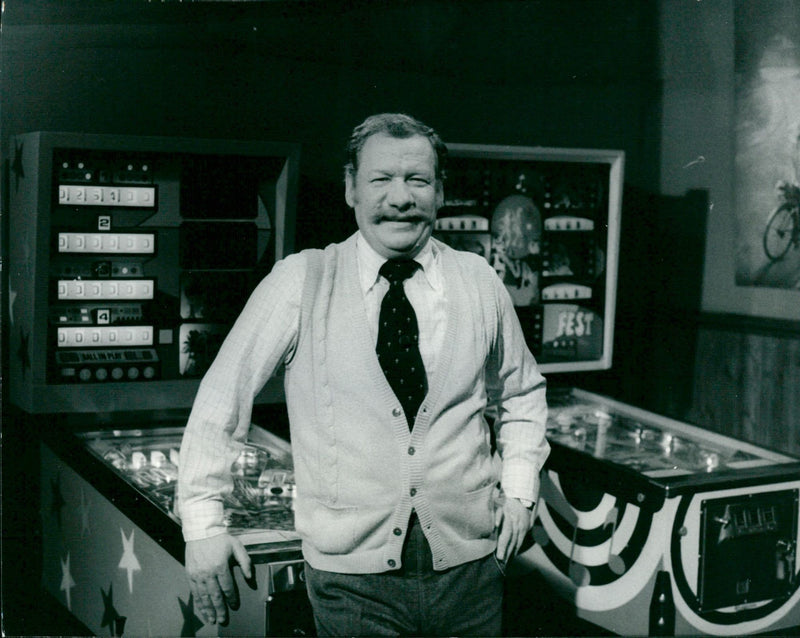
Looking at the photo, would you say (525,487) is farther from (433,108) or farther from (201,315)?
(433,108)

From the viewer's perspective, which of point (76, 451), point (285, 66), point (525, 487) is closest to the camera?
point (525, 487)

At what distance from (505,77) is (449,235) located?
30.7 inches

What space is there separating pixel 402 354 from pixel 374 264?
0.19 metres

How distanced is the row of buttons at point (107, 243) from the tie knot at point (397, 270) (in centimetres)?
→ 114

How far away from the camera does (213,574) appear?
1619 millimetres

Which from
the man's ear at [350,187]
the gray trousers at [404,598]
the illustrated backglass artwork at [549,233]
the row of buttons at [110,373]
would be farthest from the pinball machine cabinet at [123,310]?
the man's ear at [350,187]

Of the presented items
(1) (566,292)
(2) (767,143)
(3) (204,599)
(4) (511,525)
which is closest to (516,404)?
(4) (511,525)

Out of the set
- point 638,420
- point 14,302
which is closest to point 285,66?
point 14,302

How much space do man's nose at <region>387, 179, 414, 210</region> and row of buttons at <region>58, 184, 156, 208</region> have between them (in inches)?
46.3

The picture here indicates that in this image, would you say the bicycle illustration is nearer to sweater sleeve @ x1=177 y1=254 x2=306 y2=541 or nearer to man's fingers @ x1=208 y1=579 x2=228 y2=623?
sweater sleeve @ x1=177 y1=254 x2=306 y2=541

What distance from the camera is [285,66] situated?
3100 mm

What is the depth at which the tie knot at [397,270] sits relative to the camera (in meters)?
1.77

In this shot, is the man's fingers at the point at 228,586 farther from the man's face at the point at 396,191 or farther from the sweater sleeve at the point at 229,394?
the man's face at the point at 396,191

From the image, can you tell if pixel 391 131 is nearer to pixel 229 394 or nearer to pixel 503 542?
pixel 229 394
